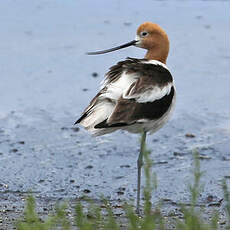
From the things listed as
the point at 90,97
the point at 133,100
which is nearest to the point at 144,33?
the point at 133,100

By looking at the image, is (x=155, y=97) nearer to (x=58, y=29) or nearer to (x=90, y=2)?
(x=58, y=29)

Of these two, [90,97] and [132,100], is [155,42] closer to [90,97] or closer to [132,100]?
[132,100]

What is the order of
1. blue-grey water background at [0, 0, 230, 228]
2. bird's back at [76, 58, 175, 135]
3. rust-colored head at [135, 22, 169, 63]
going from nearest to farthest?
1. bird's back at [76, 58, 175, 135]
2. blue-grey water background at [0, 0, 230, 228]
3. rust-colored head at [135, 22, 169, 63]

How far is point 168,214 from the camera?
5633mm

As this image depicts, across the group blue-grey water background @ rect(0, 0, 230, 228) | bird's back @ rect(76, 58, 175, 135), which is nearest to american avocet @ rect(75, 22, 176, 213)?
bird's back @ rect(76, 58, 175, 135)

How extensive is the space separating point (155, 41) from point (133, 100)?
3.29 ft

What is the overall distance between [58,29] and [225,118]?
353cm

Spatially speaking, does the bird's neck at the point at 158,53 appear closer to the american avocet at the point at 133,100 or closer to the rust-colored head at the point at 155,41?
the rust-colored head at the point at 155,41

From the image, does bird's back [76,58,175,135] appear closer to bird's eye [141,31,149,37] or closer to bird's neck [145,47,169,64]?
bird's neck [145,47,169,64]

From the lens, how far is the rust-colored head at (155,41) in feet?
21.4

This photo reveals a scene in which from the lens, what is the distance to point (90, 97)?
27.5 feet

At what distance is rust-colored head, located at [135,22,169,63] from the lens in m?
6.51

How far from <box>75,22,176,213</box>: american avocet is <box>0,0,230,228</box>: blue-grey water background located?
626 millimetres

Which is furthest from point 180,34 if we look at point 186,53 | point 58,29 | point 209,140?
point 209,140
